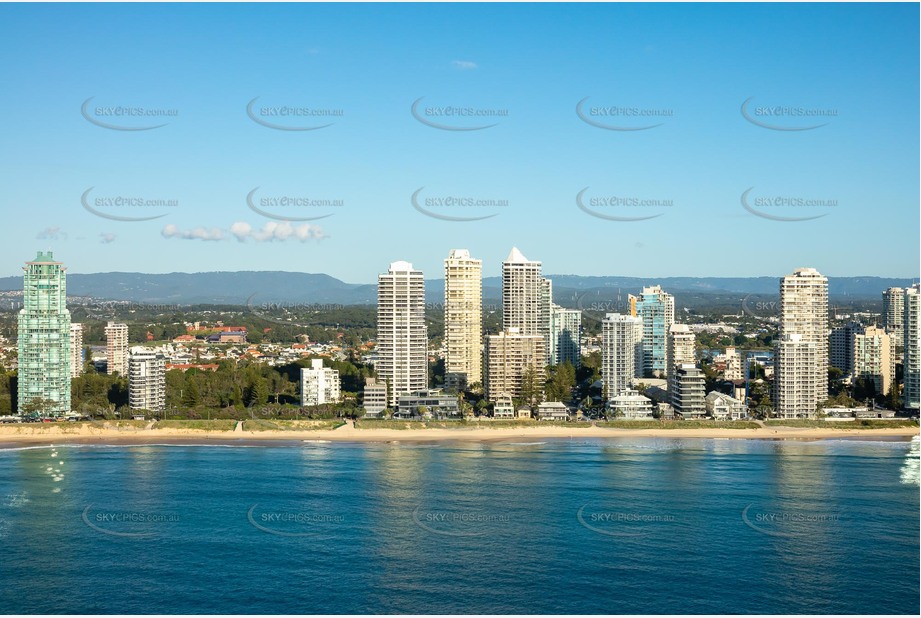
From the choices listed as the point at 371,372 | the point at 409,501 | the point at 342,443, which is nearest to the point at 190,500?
the point at 409,501

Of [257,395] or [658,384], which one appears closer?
[257,395]

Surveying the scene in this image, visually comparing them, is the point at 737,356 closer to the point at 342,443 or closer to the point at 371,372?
the point at 371,372

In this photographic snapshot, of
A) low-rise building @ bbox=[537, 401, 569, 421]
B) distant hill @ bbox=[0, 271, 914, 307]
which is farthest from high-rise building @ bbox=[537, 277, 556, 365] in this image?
distant hill @ bbox=[0, 271, 914, 307]

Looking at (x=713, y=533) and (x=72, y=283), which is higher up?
(x=72, y=283)

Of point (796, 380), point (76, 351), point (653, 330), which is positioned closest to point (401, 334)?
point (796, 380)

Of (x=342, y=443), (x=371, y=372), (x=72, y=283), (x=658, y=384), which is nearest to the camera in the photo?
(x=342, y=443)

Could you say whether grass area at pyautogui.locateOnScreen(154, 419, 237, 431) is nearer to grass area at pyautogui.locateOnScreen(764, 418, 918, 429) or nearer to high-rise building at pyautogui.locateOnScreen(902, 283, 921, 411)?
grass area at pyautogui.locateOnScreen(764, 418, 918, 429)

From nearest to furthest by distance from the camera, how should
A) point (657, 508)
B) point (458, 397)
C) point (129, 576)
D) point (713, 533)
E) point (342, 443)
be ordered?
1. point (129, 576)
2. point (713, 533)
3. point (657, 508)
4. point (342, 443)
5. point (458, 397)
